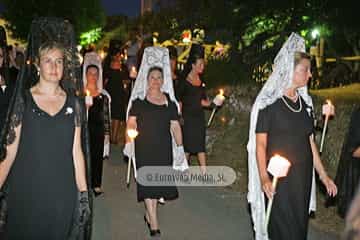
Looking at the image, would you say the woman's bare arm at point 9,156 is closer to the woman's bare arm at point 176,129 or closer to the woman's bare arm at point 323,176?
the woman's bare arm at point 323,176

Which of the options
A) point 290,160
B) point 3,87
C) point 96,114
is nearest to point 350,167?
point 290,160

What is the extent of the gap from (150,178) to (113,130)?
633 centimetres

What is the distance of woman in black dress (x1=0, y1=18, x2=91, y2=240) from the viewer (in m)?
4.31

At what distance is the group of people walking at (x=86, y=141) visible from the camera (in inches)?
170

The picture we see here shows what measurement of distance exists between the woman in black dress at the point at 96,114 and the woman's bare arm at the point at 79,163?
154 inches

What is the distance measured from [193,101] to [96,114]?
1.95 m

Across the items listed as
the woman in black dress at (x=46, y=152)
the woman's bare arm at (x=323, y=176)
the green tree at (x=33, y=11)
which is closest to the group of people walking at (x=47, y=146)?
the woman in black dress at (x=46, y=152)

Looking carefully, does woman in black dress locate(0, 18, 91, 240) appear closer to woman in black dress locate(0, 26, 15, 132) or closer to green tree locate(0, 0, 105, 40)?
woman in black dress locate(0, 26, 15, 132)

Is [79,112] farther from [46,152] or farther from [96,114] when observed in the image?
[96,114]

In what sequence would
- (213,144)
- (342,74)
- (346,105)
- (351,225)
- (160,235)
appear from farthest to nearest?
(342,74)
(213,144)
(346,105)
(160,235)
(351,225)

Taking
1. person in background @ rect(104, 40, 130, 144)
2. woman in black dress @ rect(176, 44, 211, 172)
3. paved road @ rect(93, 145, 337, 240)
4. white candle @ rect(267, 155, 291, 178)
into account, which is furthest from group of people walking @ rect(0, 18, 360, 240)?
person in background @ rect(104, 40, 130, 144)

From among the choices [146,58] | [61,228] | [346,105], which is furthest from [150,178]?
[346,105]

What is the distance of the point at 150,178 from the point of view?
735 centimetres

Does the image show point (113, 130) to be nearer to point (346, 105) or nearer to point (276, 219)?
point (346, 105)
